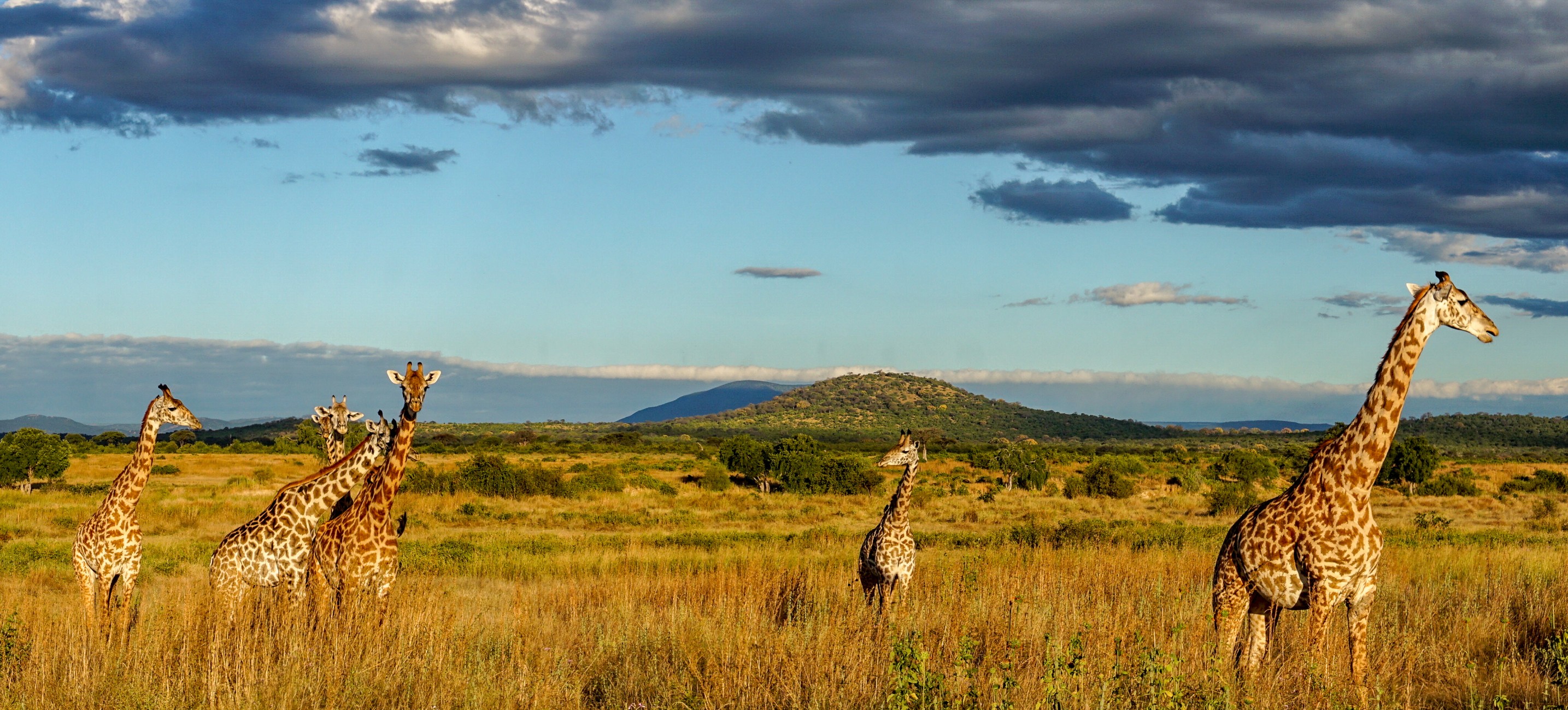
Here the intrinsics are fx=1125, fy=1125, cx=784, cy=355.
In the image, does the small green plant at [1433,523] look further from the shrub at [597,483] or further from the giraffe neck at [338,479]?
the giraffe neck at [338,479]

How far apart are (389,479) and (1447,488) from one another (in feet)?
158

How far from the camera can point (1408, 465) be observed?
47.7 metres

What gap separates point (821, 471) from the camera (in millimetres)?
48781

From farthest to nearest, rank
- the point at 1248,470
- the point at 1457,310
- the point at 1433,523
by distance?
1. the point at 1248,470
2. the point at 1433,523
3. the point at 1457,310

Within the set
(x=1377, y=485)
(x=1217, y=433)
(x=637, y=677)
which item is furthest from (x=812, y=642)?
(x=1217, y=433)

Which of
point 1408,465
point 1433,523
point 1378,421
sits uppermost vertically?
point 1378,421

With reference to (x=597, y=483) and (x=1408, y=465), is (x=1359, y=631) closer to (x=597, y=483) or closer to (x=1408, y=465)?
(x=597, y=483)

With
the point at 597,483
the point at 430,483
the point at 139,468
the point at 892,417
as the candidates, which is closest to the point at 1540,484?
the point at 597,483

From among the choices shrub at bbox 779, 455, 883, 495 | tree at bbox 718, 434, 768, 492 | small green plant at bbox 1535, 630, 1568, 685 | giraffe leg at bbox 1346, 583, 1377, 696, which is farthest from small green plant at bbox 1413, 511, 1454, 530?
giraffe leg at bbox 1346, 583, 1377, 696

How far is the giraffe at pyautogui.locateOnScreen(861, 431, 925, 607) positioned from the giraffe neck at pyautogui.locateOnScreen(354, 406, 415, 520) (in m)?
4.58

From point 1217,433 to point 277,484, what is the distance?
14748cm

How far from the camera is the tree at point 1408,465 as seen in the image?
156 feet

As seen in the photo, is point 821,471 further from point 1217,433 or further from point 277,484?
point 1217,433

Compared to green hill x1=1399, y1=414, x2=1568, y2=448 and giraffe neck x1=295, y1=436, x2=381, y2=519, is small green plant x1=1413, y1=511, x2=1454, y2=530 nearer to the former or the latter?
giraffe neck x1=295, y1=436, x2=381, y2=519
